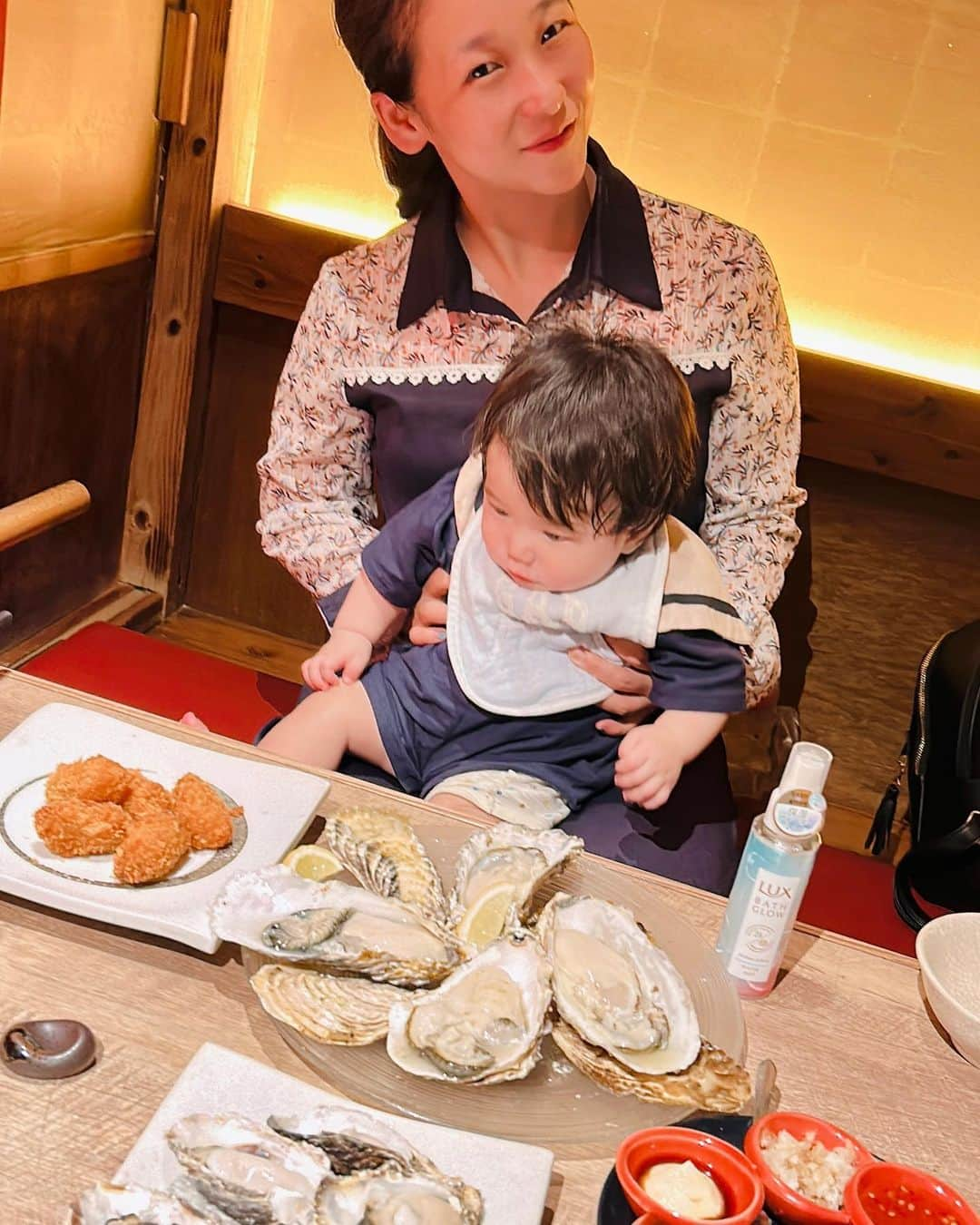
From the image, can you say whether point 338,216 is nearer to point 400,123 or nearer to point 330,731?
point 400,123

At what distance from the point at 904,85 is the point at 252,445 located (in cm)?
146

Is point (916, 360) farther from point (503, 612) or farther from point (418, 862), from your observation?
point (418, 862)

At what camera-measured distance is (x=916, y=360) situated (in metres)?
2.50

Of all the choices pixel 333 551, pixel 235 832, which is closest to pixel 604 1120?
pixel 235 832

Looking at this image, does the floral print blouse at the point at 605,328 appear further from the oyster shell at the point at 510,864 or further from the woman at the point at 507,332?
the oyster shell at the point at 510,864

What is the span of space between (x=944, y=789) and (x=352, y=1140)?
53.4 inches

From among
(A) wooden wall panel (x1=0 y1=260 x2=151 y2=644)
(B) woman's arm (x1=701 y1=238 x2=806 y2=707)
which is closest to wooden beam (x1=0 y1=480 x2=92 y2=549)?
(A) wooden wall panel (x1=0 y1=260 x2=151 y2=644)

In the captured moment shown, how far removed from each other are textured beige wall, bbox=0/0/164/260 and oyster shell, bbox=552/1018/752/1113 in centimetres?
180

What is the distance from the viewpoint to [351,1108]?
0.89 meters

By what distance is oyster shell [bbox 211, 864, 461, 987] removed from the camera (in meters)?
1.01

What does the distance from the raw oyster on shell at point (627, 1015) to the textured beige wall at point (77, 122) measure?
1700mm

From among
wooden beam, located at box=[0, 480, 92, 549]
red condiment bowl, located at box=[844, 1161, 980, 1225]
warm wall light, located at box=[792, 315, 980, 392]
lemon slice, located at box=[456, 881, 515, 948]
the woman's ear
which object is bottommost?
lemon slice, located at box=[456, 881, 515, 948]

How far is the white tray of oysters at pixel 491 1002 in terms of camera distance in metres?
0.97

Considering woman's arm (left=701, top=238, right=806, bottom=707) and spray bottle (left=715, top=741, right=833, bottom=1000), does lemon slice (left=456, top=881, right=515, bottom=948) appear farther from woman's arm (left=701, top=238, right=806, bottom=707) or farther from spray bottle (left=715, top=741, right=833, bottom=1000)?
woman's arm (left=701, top=238, right=806, bottom=707)
